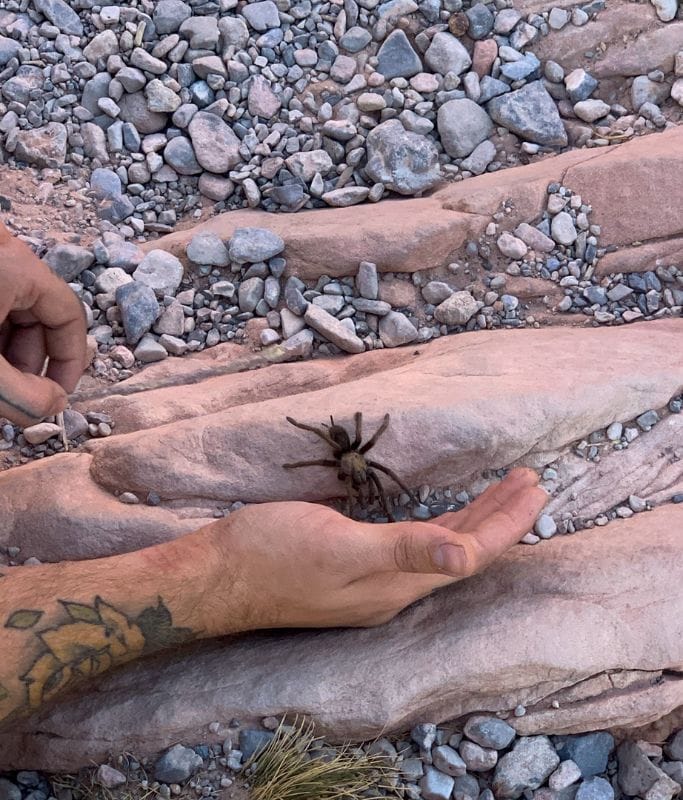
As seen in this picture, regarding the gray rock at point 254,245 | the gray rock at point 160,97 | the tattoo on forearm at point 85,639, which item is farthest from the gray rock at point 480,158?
the tattoo on forearm at point 85,639

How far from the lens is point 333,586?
248 centimetres

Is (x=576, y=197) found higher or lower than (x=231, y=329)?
higher

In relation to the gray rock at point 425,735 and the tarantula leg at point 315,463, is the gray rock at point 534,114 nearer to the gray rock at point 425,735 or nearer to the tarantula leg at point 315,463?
the tarantula leg at point 315,463

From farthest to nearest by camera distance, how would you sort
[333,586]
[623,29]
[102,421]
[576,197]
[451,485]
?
[623,29] → [576,197] → [102,421] → [451,485] → [333,586]

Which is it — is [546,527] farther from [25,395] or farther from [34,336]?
[34,336]

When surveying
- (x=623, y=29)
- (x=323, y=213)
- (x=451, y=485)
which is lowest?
(x=451, y=485)

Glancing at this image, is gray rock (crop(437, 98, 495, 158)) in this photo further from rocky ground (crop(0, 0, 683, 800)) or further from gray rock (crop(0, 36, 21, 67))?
gray rock (crop(0, 36, 21, 67))

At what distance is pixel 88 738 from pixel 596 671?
152 centimetres

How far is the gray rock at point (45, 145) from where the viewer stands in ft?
12.9

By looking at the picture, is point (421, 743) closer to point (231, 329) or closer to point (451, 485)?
point (451, 485)

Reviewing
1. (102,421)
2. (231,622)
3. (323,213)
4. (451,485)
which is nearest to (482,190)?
(323,213)

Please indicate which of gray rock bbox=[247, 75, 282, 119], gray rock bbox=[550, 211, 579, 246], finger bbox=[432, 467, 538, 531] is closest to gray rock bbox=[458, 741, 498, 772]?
finger bbox=[432, 467, 538, 531]

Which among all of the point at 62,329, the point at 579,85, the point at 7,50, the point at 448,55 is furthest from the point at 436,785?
the point at 7,50

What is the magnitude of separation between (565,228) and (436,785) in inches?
84.2
